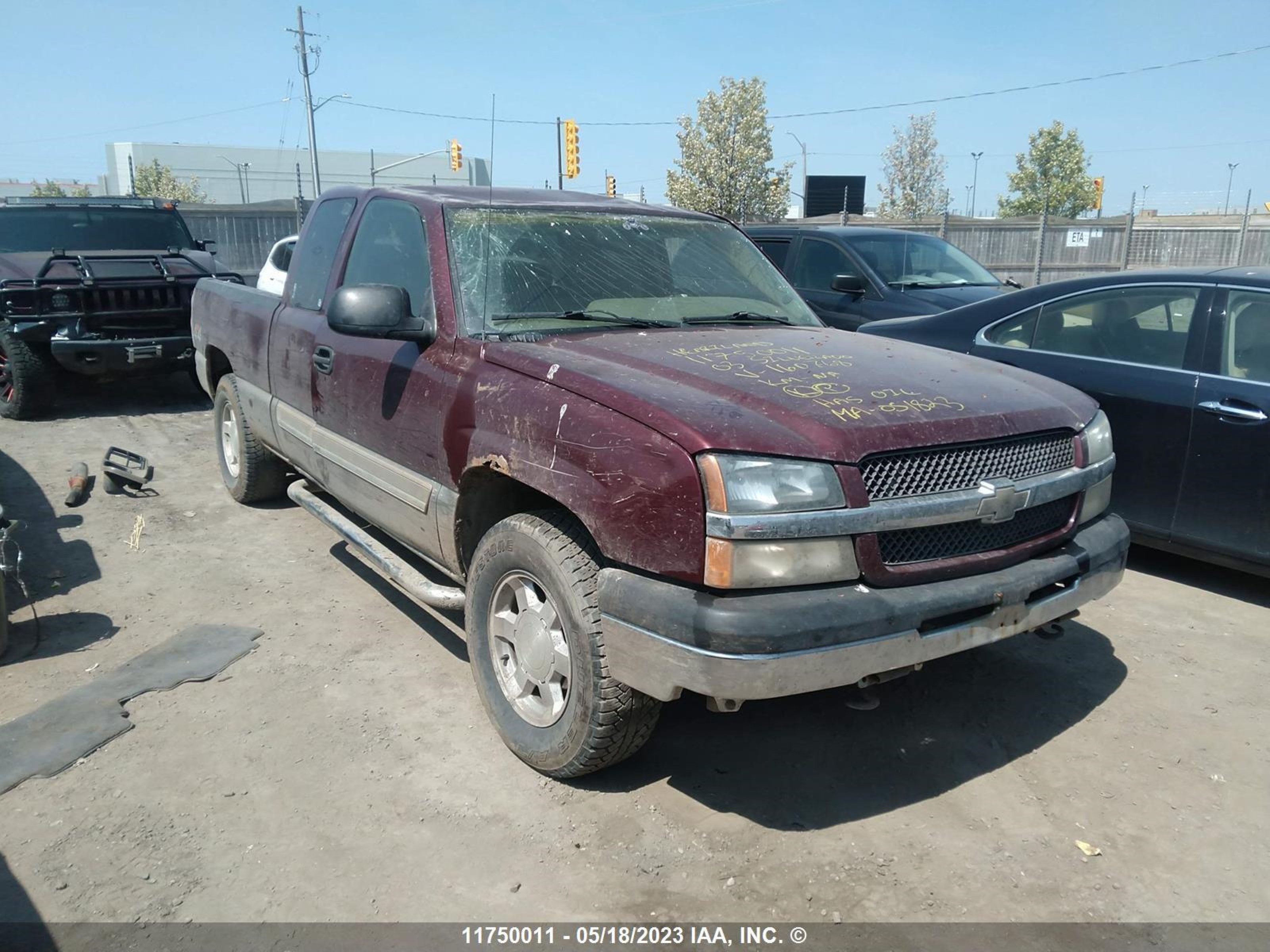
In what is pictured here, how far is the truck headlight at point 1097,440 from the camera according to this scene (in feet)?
10.8

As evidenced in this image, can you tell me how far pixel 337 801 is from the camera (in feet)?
9.98

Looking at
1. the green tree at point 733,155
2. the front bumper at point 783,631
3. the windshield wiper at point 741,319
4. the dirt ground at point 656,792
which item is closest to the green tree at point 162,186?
the green tree at point 733,155

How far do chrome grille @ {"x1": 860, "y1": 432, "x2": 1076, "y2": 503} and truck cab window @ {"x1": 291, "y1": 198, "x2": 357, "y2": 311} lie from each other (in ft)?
9.85

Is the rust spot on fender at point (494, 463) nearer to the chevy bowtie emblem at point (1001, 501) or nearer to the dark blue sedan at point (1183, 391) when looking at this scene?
the chevy bowtie emblem at point (1001, 501)

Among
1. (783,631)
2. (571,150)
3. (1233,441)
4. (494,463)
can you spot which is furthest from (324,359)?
(571,150)

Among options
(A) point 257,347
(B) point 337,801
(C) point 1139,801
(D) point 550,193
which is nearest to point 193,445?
(A) point 257,347

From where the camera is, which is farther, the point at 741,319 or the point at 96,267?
the point at 96,267

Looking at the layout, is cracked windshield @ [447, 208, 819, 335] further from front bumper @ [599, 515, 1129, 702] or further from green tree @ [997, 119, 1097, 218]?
green tree @ [997, 119, 1097, 218]

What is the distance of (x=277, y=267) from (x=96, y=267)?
2.84 m

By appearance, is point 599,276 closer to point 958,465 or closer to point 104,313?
point 958,465

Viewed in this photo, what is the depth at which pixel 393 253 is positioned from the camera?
13.4 ft

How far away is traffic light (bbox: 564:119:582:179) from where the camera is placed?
21891 millimetres

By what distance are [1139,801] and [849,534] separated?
4.80 feet

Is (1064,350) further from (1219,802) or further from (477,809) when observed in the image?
(477,809)
